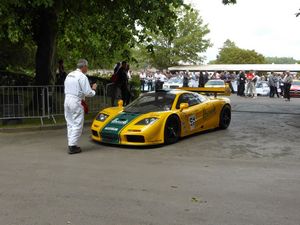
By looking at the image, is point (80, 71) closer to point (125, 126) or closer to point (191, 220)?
point (125, 126)

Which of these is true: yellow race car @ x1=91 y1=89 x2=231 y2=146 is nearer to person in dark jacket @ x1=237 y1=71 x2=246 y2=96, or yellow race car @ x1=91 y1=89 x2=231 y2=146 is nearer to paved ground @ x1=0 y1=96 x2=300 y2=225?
paved ground @ x1=0 y1=96 x2=300 y2=225

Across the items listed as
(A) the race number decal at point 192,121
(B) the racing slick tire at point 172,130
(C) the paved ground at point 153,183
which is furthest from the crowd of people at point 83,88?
(A) the race number decal at point 192,121

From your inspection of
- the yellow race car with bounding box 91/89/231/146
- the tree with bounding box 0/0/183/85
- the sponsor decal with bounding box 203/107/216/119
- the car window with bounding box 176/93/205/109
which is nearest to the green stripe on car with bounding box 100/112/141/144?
the yellow race car with bounding box 91/89/231/146

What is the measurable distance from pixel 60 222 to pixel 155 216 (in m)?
1.04

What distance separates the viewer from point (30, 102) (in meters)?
12.2

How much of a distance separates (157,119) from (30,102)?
4.49 m

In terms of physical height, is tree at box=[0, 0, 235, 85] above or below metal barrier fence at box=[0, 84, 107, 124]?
above

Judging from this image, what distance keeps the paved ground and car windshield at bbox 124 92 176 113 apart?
97cm

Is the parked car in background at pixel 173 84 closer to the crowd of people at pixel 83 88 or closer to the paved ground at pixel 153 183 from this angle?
the crowd of people at pixel 83 88

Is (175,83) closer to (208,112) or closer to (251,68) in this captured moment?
(208,112)

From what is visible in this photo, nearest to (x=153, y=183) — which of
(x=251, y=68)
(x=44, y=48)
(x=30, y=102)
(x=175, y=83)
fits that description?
(x=30, y=102)

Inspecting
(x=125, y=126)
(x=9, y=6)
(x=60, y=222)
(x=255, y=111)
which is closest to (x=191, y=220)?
(x=60, y=222)

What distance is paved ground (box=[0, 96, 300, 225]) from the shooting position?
4961 mm

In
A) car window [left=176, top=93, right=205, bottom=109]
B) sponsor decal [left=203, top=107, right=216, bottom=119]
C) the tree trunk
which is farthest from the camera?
the tree trunk
